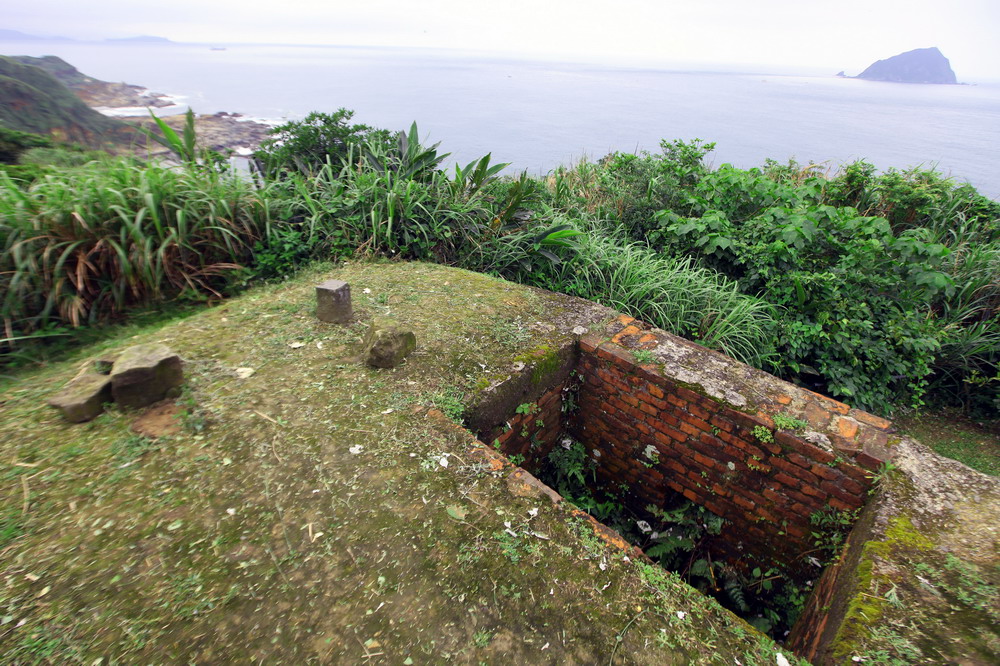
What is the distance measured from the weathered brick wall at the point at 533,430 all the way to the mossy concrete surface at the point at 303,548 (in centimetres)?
36

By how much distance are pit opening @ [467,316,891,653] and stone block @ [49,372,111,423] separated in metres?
1.57

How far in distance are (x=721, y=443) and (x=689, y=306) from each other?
1.69 metres

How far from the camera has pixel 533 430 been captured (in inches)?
105

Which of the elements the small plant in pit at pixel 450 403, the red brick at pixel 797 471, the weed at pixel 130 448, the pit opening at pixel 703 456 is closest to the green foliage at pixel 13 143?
the weed at pixel 130 448

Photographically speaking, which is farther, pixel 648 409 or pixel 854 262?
pixel 854 262

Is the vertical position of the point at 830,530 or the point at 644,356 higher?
the point at 644,356

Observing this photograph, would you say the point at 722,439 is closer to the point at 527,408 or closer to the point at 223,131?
the point at 527,408

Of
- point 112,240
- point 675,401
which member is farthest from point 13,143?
point 675,401

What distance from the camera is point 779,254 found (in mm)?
3871

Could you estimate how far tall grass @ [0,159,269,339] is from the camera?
2727mm

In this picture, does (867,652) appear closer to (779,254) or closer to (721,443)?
(721,443)

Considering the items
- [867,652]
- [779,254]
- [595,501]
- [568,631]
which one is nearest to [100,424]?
[568,631]

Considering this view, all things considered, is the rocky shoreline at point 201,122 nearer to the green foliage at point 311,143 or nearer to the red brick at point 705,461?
the green foliage at point 311,143

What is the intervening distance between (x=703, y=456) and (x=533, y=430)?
940 millimetres
